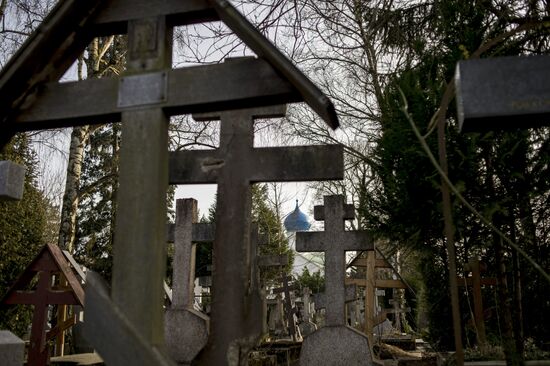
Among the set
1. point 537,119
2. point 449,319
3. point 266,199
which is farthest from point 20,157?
point 266,199

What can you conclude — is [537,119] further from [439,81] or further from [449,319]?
[449,319]

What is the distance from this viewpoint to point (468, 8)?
609 cm

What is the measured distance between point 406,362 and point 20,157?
918cm

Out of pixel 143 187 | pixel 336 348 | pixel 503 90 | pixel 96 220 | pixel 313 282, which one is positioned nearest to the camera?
pixel 503 90

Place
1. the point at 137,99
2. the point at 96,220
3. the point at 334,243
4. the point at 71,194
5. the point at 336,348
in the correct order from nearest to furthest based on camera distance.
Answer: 1. the point at 137,99
2. the point at 336,348
3. the point at 334,243
4. the point at 71,194
5. the point at 96,220

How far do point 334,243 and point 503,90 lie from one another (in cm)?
430

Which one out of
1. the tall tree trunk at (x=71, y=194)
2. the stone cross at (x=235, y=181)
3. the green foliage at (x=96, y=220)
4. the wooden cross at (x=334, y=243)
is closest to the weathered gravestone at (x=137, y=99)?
the stone cross at (x=235, y=181)

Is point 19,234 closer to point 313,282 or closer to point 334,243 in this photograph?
point 334,243

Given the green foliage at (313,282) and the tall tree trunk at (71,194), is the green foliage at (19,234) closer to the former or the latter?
the tall tree trunk at (71,194)

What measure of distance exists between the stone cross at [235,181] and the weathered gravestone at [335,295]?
1.77 m

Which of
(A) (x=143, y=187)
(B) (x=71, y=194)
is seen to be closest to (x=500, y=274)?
(A) (x=143, y=187)

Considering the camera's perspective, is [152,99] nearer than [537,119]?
No

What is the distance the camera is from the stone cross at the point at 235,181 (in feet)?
13.4

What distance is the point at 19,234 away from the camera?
35.3 feet
